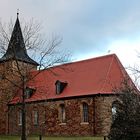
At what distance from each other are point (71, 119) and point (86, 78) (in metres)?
4.94

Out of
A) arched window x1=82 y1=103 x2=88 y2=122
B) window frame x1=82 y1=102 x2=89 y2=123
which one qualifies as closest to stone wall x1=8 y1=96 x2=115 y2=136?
window frame x1=82 y1=102 x2=89 y2=123

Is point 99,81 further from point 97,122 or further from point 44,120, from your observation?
point 44,120

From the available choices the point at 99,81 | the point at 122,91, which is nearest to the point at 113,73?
the point at 99,81

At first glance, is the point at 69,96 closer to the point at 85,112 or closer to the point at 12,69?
the point at 85,112

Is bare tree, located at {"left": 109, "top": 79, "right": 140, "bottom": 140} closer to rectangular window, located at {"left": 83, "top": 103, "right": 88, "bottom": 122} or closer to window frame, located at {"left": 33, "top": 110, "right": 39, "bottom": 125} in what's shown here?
rectangular window, located at {"left": 83, "top": 103, "right": 88, "bottom": 122}

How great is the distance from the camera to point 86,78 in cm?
4309

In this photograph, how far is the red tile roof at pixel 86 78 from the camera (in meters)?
40.2

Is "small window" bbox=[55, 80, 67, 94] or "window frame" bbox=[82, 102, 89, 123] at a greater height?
"small window" bbox=[55, 80, 67, 94]

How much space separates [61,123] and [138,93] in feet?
93.3

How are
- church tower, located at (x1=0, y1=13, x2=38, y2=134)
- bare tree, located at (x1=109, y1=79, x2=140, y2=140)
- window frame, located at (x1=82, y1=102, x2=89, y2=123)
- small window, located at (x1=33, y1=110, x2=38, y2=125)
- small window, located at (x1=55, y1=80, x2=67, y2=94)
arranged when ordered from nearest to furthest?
bare tree, located at (x1=109, y1=79, x2=140, y2=140) → church tower, located at (x1=0, y1=13, x2=38, y2=134) → window frame, located at (x1=82, y1=102, x2=89, y2=123) → small window, located at (x1=55, y1=80, x2=67, y2=94) → small window, located at (x1=33, y1=110, x2=38, y2=125)

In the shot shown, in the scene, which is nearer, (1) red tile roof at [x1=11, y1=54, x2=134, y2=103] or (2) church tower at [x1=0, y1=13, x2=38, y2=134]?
(2) church tower at [x1=0, y1=13, x2=38, y2=134]

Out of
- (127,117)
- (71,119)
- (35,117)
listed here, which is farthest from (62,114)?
(127,117)

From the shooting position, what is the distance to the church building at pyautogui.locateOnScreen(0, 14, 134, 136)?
128ft

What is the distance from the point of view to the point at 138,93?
16156mm
